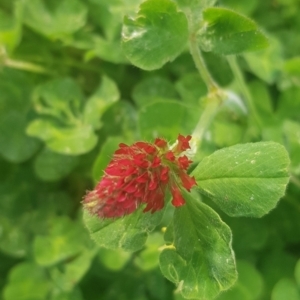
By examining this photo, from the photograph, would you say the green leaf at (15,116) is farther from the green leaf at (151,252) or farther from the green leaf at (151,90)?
the green leaf at (151,252)

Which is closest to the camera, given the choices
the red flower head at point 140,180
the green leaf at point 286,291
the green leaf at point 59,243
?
the red flower head at point 140,180

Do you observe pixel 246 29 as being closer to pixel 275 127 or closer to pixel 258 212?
pixel 258 212

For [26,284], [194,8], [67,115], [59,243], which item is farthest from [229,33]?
[26,284]

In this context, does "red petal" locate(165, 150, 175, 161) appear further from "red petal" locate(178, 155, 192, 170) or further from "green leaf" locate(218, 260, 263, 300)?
"green leaf" locate(218, 260, 263, 300)

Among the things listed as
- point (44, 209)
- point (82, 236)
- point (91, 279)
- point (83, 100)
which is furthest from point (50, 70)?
point (91, 279)

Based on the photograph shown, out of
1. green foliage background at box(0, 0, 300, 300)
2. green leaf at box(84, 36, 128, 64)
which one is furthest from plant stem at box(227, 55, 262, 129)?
green leaf at box(84, 36, 128, 64)

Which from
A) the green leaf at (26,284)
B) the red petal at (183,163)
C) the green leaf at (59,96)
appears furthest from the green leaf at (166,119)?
the green leaf at (26,284)
